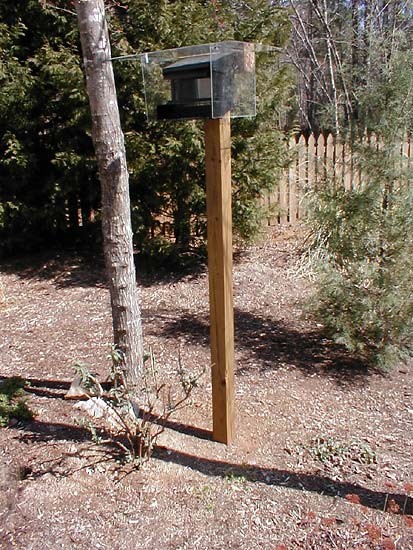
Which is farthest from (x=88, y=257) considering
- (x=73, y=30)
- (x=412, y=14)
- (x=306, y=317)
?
(x=412, y=14)

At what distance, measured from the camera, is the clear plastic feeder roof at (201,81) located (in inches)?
102

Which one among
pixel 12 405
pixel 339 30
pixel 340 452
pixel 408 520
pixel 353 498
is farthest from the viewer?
pixel 339 30

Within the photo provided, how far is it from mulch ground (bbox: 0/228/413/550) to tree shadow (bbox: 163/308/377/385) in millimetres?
17

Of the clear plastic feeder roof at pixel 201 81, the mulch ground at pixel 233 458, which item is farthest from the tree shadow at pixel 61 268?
the clear plastic feeder roof at pixel 201 81

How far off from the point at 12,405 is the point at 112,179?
1.55 m

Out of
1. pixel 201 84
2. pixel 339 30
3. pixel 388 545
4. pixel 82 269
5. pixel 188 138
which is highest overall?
pixel 339 30

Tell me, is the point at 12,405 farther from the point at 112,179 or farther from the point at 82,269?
the point at 82,269

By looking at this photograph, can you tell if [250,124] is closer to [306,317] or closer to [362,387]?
[306,317]

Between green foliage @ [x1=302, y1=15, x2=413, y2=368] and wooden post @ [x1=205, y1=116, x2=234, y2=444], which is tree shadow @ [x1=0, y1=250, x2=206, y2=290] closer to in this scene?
green foliage @ [x1=302, y1=15, x2=413, y2=368]

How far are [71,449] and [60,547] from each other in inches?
26.2

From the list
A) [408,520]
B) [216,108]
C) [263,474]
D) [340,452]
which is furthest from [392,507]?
[216,108]

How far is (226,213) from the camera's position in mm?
2768

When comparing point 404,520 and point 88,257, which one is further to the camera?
point 88,257

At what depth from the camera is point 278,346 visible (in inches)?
176
